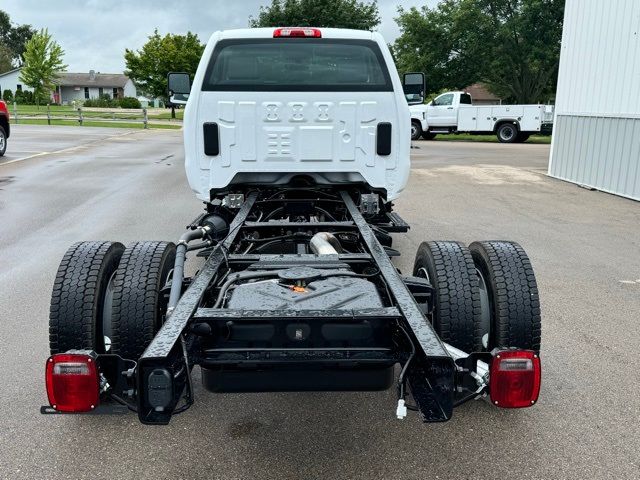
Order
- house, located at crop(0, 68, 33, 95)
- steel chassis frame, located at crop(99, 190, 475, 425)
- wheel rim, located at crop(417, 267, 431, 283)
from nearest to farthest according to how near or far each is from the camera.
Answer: steel chassis frame, located at crop(99, 190, 475, 425) → wheel rim, located at crop(417, 267, 431, 283) → house, located at crop(0, 68, 33, 95)

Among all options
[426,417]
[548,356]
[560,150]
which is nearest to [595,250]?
[548,356]

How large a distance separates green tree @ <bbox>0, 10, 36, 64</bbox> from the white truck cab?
118102 millimetres

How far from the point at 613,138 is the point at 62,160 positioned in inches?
514

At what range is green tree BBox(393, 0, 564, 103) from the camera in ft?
115

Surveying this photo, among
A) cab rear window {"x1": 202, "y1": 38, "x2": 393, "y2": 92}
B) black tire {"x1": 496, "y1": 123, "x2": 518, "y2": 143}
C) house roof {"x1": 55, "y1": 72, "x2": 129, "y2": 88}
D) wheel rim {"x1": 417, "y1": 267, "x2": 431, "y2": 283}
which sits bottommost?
black tire {"x1": 496, "y1": 123, "x2": 518, "y2": 143}

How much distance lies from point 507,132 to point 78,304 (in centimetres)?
2593

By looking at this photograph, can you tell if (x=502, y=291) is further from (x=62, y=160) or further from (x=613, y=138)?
(x=62, y=160)

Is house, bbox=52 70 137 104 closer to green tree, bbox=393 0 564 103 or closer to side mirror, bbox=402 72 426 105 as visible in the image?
green tree, bbox=393 0 564 103

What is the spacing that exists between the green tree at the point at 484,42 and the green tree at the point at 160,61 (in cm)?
1905

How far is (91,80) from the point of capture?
309 feet

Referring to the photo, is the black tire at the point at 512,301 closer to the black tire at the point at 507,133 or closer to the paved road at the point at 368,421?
the paved road at the point at 368,421

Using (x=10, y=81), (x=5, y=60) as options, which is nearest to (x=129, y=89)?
(x=10, y=81)

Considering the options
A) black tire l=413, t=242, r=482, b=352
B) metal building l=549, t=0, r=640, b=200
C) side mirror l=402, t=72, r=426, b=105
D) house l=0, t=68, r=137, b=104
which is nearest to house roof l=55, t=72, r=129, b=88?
house l=0, t=68, r=137, b=104

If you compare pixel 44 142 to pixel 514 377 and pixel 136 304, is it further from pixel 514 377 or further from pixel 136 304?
pixel 514 377
